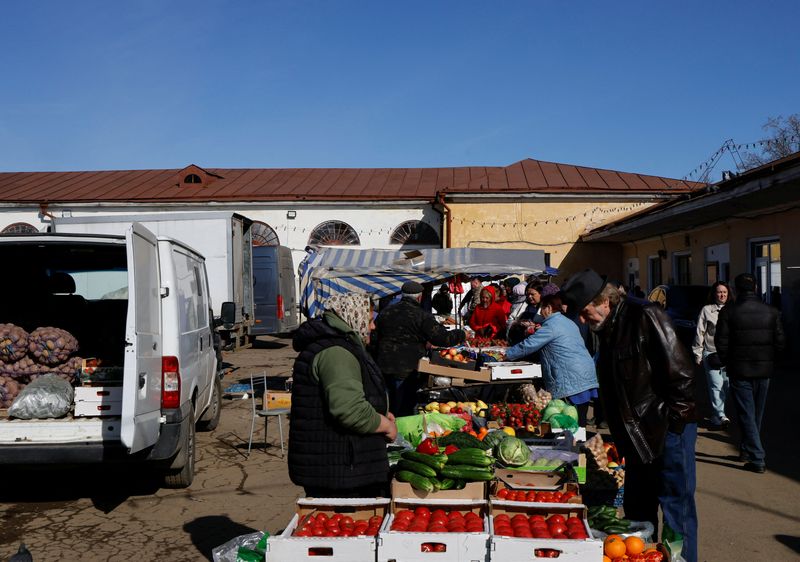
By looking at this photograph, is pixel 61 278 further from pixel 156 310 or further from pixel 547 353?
pixel 547 353

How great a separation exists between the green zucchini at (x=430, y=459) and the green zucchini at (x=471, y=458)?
0.22ft

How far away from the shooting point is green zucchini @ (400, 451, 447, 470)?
13.9 feet

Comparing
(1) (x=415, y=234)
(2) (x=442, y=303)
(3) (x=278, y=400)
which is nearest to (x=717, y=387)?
(3) (x=278, y=400)

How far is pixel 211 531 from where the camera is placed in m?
5.48

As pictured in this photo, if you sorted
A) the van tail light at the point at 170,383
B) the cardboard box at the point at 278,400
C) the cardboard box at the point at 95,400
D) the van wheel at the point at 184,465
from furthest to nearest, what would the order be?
the cardboard box at the point at 278,400 < the van wheel at the point at 184,465 < the van tail light at the point at 170,383 < the cardboard box at the point at 95,400

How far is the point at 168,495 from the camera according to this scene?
21.2 feet

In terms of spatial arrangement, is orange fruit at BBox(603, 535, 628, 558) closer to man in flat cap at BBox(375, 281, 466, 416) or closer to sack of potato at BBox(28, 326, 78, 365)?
man in flat cap at BBox(375, 281, 466, 416)

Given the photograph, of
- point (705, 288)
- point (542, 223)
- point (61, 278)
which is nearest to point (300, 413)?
point (61, 278)

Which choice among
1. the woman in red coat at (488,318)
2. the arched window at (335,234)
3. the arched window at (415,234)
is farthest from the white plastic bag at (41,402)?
the arched window at (415,234)

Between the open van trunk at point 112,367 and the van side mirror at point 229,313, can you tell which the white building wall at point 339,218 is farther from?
the open van trunk at point 112,367

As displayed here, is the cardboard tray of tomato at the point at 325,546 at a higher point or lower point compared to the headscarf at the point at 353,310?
lower

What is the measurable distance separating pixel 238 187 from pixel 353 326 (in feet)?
81.3

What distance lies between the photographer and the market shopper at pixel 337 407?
3.60 m

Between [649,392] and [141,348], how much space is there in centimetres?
349
